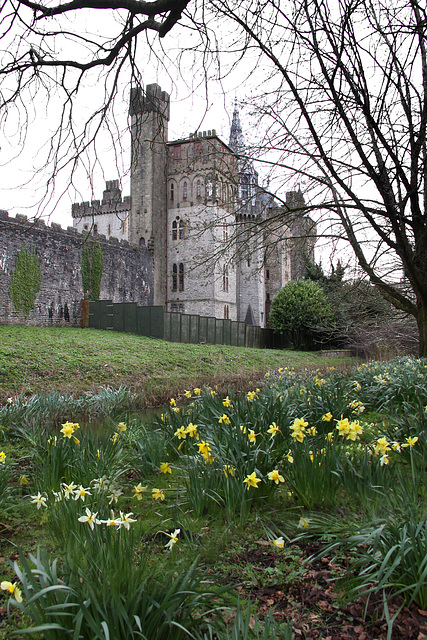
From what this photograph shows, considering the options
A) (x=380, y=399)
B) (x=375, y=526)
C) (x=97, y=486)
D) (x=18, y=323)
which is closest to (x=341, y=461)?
(x=375, y=526)

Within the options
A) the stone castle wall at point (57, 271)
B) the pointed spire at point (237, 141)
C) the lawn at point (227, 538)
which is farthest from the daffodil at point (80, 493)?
the stone castle wall at point (57, 271)

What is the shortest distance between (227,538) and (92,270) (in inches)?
972

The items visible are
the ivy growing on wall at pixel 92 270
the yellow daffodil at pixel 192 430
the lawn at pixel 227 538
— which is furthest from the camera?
the ivy growing on wall at pixel 92 270

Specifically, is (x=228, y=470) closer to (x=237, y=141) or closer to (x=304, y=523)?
(x=304, y=523)

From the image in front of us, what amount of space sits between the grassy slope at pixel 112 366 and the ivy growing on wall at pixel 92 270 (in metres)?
9.06

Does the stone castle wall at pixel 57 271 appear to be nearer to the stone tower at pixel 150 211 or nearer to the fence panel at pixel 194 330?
the stone tower at pixel 150 211

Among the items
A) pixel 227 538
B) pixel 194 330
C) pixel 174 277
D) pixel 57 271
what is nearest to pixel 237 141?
pixel 227 538

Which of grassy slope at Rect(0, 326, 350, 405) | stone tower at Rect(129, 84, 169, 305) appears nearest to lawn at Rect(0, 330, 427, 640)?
grassy slope at Rect(0, 326, 350, 405)

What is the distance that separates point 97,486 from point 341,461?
138cm

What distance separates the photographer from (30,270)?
22344 mm

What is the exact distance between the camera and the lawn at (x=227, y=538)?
1.54 metres

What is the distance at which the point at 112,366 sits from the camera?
12.1m

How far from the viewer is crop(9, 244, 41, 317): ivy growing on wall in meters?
21.7

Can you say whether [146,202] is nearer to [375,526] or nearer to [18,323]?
[18,323]
